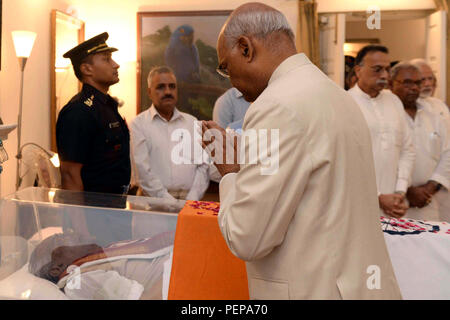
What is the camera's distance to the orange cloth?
1870 mm

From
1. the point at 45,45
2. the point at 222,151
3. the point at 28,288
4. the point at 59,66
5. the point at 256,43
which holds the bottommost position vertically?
the point at 28,288

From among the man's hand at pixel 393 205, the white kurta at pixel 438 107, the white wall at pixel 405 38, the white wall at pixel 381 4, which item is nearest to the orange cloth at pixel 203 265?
the man's hand at pixel 393 205

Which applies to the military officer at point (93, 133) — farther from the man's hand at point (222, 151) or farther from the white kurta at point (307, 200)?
the white kurta at point (307, 200)

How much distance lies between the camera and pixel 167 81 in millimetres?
3787

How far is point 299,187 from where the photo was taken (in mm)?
1094

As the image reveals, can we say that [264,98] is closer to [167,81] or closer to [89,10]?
[167,81]

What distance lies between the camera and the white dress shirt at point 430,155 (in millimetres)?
3672

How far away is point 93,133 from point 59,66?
2804 millimetres

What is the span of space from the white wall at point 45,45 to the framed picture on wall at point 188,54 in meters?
0.13

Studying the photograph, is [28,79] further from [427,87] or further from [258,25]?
[258,25]

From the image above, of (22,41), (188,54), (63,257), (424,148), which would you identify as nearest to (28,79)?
(22,41)

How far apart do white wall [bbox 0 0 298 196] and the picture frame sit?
60 millimetres

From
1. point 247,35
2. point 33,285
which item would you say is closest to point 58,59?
point 33,285

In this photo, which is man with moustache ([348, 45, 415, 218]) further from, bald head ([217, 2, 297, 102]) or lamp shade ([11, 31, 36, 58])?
lamp shade ([11, 31, 36, 58])
